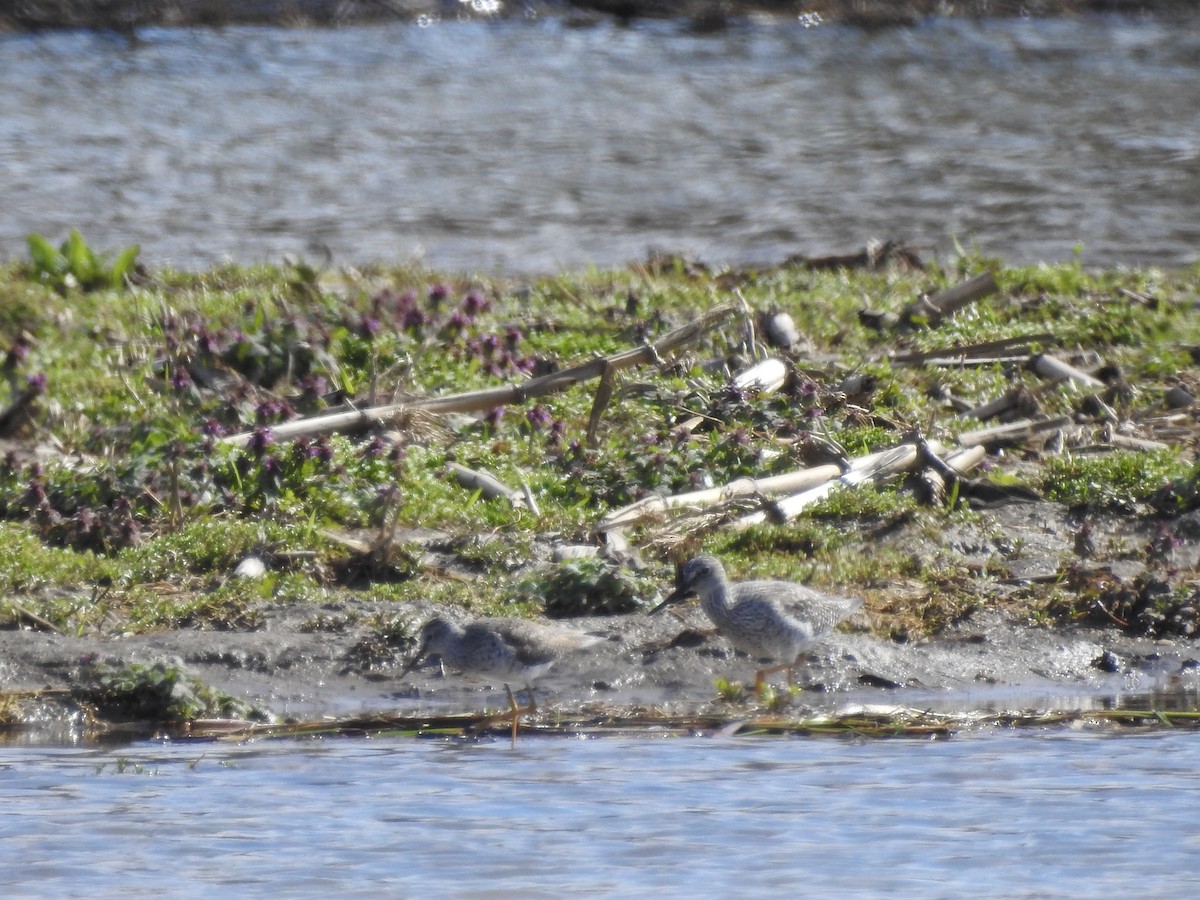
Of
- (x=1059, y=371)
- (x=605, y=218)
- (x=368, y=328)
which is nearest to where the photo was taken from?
(x=1059, y=371)

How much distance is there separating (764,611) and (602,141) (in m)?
14.2

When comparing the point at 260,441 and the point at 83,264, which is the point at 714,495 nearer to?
the point at 260,441

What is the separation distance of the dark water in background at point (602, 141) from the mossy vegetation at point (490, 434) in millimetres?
3283

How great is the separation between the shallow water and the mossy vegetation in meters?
1.17

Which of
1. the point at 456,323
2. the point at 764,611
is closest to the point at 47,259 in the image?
the point at 456,323

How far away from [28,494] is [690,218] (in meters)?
9.39

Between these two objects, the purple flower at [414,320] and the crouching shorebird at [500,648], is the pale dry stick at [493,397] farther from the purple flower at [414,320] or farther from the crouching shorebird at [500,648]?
the crouching shorebird at [500,648]

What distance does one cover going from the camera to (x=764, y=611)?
20.5 feet

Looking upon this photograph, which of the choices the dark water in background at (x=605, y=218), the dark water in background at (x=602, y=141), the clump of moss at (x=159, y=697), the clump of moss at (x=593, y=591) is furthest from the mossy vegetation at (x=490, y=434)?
the dark water in background at (x=602, y=141)

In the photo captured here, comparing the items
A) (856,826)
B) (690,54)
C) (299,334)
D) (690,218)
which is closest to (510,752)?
(856,826)

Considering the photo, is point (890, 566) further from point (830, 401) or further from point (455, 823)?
point (455, 823)

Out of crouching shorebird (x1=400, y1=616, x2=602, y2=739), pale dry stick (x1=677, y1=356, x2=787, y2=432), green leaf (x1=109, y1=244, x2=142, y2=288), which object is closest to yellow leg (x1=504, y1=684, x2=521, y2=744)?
crouching shorebird (x1=400, y1=616, x2=602, y2=739)

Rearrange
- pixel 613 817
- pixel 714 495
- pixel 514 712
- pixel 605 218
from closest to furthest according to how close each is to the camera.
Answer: pixel 613 817
pixel 514 712
pixel 714 495
pixel 605 218

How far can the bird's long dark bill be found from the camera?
263 inches
